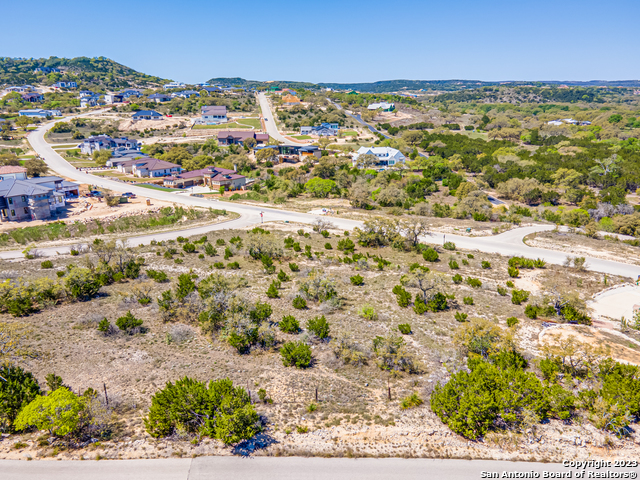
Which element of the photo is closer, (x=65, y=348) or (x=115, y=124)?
(x=65, y=348)

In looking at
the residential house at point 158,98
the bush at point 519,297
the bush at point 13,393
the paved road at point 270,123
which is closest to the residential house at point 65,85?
the residential house at point 158,98

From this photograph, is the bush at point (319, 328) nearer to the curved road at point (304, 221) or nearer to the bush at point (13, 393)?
the bush at point (13, 393)

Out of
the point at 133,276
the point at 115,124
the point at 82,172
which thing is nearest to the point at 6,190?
the point at 82,172

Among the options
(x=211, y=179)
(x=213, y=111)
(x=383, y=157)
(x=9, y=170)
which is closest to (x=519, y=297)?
(x=211, y=179)

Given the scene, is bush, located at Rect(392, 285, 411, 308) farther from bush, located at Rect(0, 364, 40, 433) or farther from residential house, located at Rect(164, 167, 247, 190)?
residential house, located at Rect(164, 167, 247, 190)

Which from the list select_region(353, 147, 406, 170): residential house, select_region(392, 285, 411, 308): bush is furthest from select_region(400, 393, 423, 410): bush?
select_region(353, 147, 406, 170): residential house

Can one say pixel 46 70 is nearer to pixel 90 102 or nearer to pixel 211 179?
pixel 90 102

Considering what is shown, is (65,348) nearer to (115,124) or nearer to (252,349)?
(252,349)

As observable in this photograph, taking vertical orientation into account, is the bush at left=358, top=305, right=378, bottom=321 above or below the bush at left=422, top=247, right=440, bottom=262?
below
